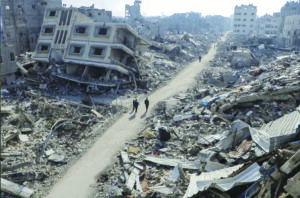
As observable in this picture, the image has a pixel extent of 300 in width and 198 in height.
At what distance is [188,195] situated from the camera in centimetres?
1026

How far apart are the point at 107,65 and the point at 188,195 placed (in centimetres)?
2273

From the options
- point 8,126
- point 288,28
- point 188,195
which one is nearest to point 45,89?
point 8,126

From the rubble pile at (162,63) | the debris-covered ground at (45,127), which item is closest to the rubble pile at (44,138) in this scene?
the debris-covered ground at (45,127)

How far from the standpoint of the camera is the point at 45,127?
18.9 m

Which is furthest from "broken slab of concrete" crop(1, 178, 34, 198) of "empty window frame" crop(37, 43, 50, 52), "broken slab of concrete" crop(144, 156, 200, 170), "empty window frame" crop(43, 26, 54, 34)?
"empty window frame" crop(43, 26, 54, 34)

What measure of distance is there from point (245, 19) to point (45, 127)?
95.4 metres

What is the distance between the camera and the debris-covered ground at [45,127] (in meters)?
13.7

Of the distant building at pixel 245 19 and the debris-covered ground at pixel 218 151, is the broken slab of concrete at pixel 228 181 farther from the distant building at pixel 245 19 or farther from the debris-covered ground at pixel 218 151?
the distant building at pixel 245 19

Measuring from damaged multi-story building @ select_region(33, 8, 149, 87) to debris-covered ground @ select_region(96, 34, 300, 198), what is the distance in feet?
32.5

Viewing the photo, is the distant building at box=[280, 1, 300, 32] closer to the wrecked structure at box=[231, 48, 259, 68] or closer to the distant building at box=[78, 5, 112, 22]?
the wrecked structure at box=[231, 48, 259, 68]

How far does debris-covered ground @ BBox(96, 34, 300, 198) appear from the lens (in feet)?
31.9

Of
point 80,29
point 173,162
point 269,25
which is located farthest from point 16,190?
point 269,25

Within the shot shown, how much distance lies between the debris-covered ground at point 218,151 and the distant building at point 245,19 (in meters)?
82.9

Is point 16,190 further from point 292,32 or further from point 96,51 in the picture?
point 292,32
